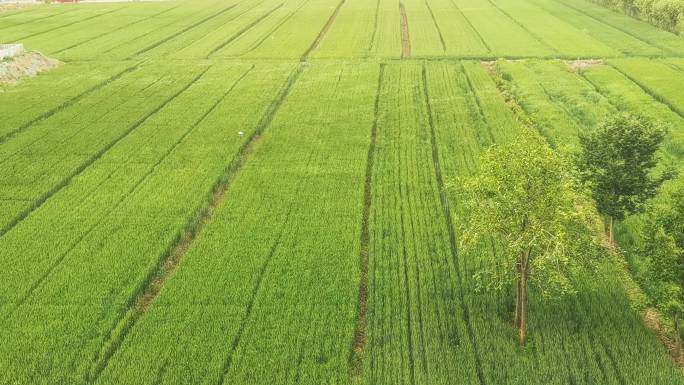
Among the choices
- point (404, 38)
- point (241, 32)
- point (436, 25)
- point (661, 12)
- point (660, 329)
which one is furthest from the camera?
point (436, 25)

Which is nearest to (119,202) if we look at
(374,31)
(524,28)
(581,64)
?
(581,64)

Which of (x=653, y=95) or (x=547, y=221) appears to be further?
(x=653, y=95)

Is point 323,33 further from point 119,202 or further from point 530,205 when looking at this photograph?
point 530,205

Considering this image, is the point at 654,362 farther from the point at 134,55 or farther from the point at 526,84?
the point at 134,55

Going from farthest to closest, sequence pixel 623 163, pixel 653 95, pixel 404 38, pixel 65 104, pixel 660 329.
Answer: pixel 404 38
pixel 65 104
pixel 653 95
pixel 623 163
pixel 660 329

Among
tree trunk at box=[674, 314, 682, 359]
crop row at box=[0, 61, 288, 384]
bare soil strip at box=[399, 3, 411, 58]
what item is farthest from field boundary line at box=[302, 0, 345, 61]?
tree trunk at box=[674, 314, 682, 359]

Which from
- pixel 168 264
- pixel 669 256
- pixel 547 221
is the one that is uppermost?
pixel 547 221

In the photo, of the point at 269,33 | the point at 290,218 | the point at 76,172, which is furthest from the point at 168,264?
the point at 269,33

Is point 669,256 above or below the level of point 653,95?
above
